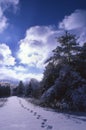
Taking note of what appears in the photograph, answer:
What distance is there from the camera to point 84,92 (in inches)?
748

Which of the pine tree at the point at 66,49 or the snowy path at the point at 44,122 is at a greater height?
the pine tree at the point at 66,49

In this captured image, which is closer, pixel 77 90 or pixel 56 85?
pixel 77 90

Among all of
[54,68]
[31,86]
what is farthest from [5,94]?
[54,68]

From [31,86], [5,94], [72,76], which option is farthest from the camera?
[5,94]

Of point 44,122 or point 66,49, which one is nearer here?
point 44,122

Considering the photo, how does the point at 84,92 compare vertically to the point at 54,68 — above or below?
below

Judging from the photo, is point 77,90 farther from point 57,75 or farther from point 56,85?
point 57,75

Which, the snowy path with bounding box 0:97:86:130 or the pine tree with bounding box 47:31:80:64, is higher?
the pine tree with bounding box 47:31:80:64

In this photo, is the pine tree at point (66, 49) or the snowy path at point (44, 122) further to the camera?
the pine tree at point (66, 49)

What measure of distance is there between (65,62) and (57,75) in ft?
5.91

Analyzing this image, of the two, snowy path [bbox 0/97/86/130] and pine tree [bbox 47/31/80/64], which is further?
pine tree [bbox 47/31/80/64]

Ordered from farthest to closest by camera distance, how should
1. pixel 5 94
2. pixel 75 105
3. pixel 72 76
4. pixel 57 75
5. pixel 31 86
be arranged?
pixel 5 94, pixel 31 86, pixel 57 75, pixel 72 76, pixel 75 105

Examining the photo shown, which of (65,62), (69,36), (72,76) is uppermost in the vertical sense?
(69,36)

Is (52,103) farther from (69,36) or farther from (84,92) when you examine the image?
(69,36)
